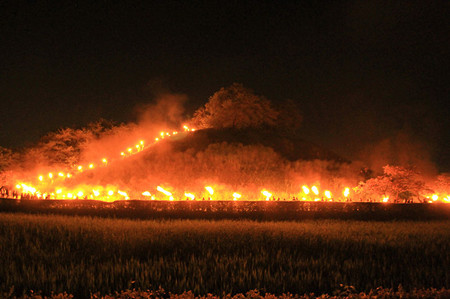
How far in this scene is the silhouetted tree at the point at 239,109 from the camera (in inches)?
1273

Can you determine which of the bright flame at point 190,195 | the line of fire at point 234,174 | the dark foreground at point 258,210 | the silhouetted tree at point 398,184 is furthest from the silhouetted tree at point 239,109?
the dark foreground at point 258,210

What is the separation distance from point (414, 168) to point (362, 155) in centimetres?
1043

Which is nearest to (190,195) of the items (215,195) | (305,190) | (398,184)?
(215,195)

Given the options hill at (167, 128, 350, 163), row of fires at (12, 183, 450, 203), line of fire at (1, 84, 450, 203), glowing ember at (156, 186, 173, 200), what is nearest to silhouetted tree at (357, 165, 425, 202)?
line of fire at (1, 84, 450, 203)

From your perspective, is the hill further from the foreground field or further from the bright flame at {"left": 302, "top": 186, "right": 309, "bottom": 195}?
the foreground field

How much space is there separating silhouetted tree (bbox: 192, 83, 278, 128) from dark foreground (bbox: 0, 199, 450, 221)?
17.6 meters

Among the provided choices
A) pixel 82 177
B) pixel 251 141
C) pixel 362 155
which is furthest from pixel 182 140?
pixel 362 155

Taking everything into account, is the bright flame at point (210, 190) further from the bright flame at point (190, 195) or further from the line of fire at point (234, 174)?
the bright flame at point (190, 195)

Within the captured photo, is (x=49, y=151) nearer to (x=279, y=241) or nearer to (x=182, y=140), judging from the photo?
(x=182, y=140)

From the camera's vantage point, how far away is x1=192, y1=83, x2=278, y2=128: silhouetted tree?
32.3 meters

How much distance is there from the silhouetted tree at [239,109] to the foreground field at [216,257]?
69.2 ft

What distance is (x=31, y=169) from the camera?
1480 inches

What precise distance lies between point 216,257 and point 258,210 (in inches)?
311

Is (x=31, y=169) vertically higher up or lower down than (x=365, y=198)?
higher up
